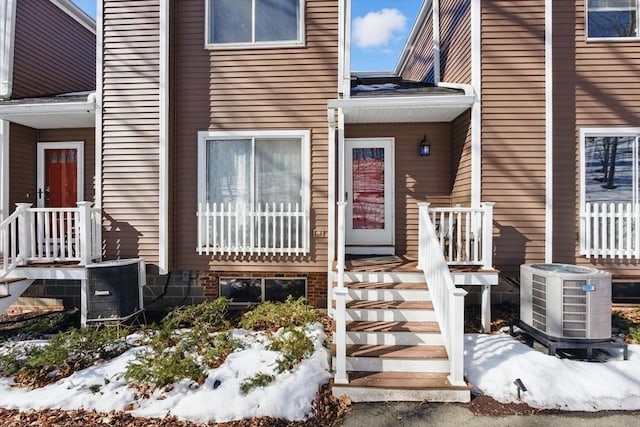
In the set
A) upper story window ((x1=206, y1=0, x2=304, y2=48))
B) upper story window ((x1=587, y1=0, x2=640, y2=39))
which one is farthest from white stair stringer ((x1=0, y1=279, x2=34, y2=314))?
upper story window ((x1=587, y1=0, x2=640, y2=39))

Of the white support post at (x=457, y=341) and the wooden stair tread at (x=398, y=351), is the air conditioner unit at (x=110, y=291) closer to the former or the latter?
the wooden stair tread at (x=398, y=351)

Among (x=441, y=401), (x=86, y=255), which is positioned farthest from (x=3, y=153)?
(x=441, y=401)

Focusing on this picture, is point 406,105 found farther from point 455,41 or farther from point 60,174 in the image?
point 60,174

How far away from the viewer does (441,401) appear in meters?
3.19

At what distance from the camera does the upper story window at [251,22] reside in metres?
5.62

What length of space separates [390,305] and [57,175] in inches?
259

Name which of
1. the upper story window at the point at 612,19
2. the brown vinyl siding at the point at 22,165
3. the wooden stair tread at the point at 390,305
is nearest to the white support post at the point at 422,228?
the wooden stair tread at the point at 390,305

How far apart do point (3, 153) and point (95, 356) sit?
4.40 metres

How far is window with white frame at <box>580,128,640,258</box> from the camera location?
4.92 meters

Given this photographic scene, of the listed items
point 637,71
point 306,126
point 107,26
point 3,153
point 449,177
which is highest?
point 107,26

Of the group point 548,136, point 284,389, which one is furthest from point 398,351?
point 548,136

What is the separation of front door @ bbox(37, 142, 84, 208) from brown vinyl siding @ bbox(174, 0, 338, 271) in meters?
2.39

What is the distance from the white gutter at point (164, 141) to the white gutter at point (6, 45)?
315 cm

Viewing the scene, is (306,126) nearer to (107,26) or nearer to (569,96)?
(107,26)
